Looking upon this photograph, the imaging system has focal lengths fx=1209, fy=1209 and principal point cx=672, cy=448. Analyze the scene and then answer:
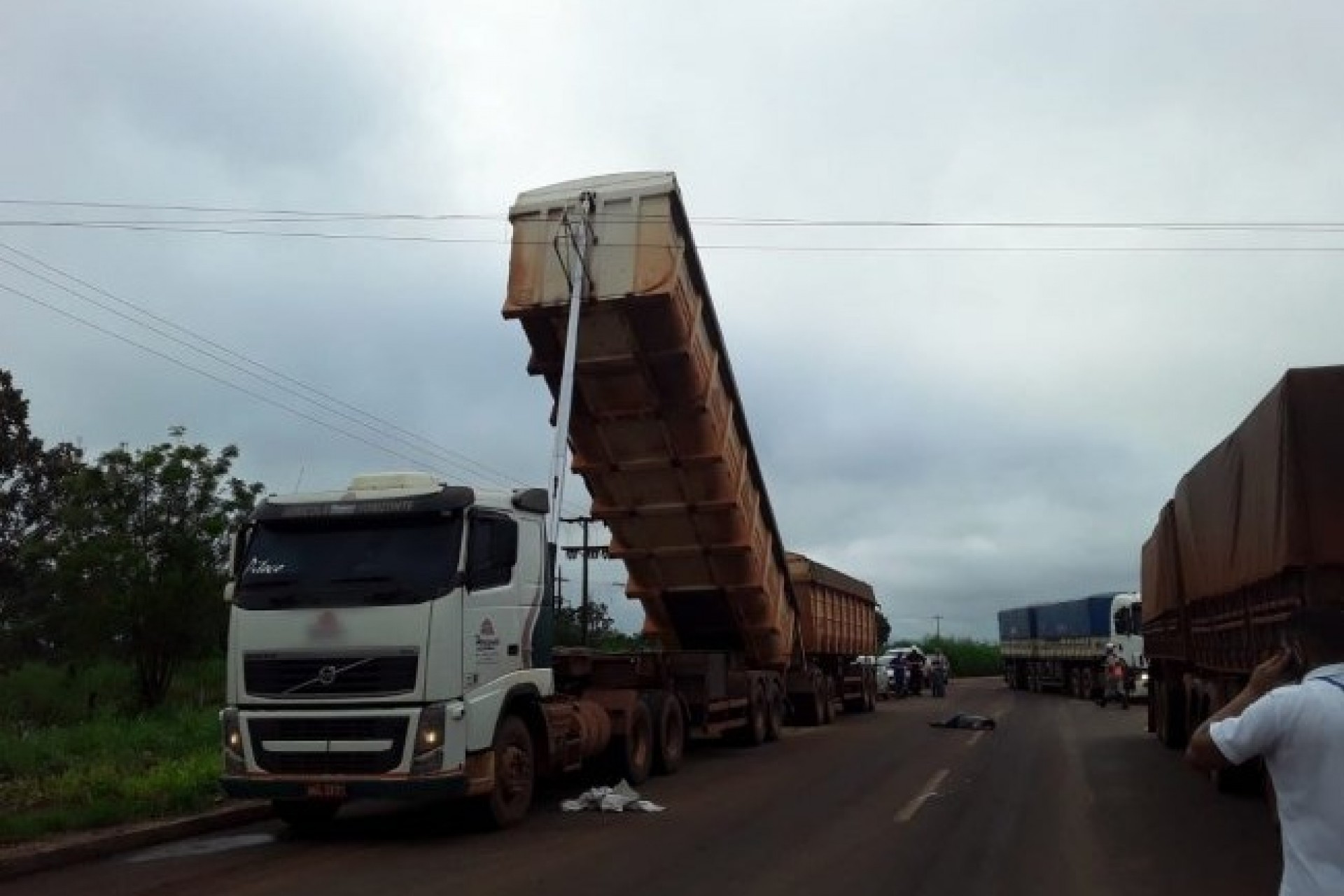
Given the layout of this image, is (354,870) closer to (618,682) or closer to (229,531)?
(618,682)

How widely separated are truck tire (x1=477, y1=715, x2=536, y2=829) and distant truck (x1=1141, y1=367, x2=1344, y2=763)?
19.7ft

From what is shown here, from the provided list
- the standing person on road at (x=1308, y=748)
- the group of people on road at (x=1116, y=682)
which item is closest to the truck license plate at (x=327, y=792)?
the standing person on road at (x=1308, y=748)

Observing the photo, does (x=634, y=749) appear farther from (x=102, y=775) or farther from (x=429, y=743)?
(x=102, y=775)

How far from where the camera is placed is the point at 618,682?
14125 mm

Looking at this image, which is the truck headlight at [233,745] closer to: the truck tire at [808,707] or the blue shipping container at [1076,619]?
the truck tire at [808,707]

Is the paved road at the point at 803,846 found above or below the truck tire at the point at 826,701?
below

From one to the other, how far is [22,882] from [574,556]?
109ft

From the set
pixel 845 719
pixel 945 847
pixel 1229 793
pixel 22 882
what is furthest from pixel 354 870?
pixel 845 719

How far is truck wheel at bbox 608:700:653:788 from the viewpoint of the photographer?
1318 cm

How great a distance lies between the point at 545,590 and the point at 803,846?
3405 mm

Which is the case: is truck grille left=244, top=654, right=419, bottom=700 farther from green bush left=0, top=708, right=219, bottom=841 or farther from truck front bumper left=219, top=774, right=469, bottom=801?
green bush left=0, top=708, right=219, bottom=841

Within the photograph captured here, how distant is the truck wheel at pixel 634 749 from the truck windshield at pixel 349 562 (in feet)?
13.9

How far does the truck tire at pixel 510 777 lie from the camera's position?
10.1 meters

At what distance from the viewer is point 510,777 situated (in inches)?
405
